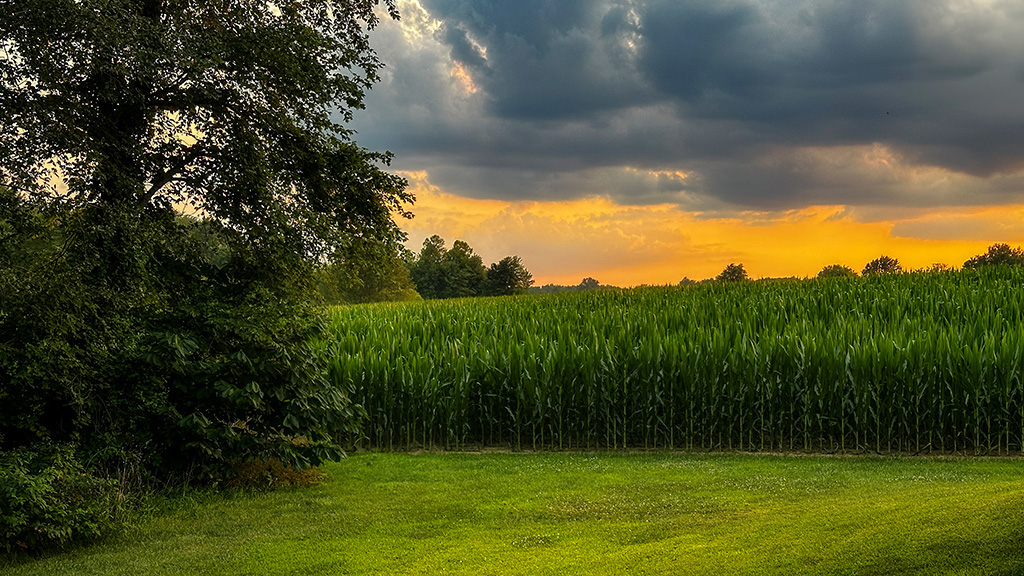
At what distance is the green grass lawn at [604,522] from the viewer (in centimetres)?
601

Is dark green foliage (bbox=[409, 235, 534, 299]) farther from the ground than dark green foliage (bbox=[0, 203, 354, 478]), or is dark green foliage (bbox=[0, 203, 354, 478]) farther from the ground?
dark green foliage (bbox=[409, 235, 534, 299])

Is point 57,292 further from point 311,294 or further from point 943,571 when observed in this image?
point 943,571

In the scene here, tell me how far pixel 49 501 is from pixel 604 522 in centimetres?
588

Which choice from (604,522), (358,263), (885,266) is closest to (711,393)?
(604,522)

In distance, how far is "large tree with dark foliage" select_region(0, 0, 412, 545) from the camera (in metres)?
9.66

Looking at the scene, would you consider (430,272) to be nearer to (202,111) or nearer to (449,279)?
(449,279)

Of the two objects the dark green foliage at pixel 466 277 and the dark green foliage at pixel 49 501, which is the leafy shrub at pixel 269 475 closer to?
the dark green foliage at pixel 49 501

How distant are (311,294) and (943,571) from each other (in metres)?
9.18

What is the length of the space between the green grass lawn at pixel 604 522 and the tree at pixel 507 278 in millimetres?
68786

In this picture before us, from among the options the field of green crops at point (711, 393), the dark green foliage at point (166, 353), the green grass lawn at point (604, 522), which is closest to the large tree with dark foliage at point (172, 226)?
the dark green foliage at point (166, 353)

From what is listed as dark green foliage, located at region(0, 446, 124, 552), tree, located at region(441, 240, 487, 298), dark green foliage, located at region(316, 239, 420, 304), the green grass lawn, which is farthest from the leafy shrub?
tree, located at region(441, 240, 487, 298)

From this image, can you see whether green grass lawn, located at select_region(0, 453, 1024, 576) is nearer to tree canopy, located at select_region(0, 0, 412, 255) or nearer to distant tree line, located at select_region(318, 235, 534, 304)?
tree canopy, located at select_region(0, 0, 412, 255)

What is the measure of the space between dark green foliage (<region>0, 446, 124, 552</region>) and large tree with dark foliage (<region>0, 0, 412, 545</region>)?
731mm

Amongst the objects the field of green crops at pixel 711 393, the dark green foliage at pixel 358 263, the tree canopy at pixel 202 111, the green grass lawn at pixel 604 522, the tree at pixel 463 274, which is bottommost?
the green grass lawn at pixel 604 522
